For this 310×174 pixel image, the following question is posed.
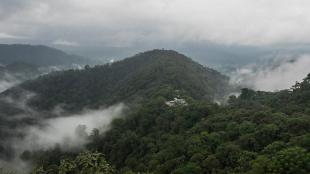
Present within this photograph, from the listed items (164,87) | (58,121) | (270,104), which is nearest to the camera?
(270,104)

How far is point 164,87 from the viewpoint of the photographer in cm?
14688

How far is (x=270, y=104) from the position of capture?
110875mm

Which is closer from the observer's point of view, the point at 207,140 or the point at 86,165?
the point at 86,165

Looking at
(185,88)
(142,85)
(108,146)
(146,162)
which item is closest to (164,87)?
(185,88)

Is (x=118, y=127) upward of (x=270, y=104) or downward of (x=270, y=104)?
downward

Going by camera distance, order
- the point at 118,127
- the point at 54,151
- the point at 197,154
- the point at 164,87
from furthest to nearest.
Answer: the point at 164,87, the point at 54,151, the point at 118,127, the point at 197,154

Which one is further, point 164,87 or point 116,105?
point 116,105

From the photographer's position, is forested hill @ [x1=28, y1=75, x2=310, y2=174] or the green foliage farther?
forested hill @ [x1=28, y1=75, x2=310, y2=174]

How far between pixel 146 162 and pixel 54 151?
60087mm

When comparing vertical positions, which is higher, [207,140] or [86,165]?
[86,165]

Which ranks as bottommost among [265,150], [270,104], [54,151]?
[54,151]

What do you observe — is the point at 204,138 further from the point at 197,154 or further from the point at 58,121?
the point at 58,121

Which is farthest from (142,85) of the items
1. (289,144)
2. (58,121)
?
(289,144)

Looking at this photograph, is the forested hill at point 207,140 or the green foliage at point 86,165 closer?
the green foliage at point 86,165
